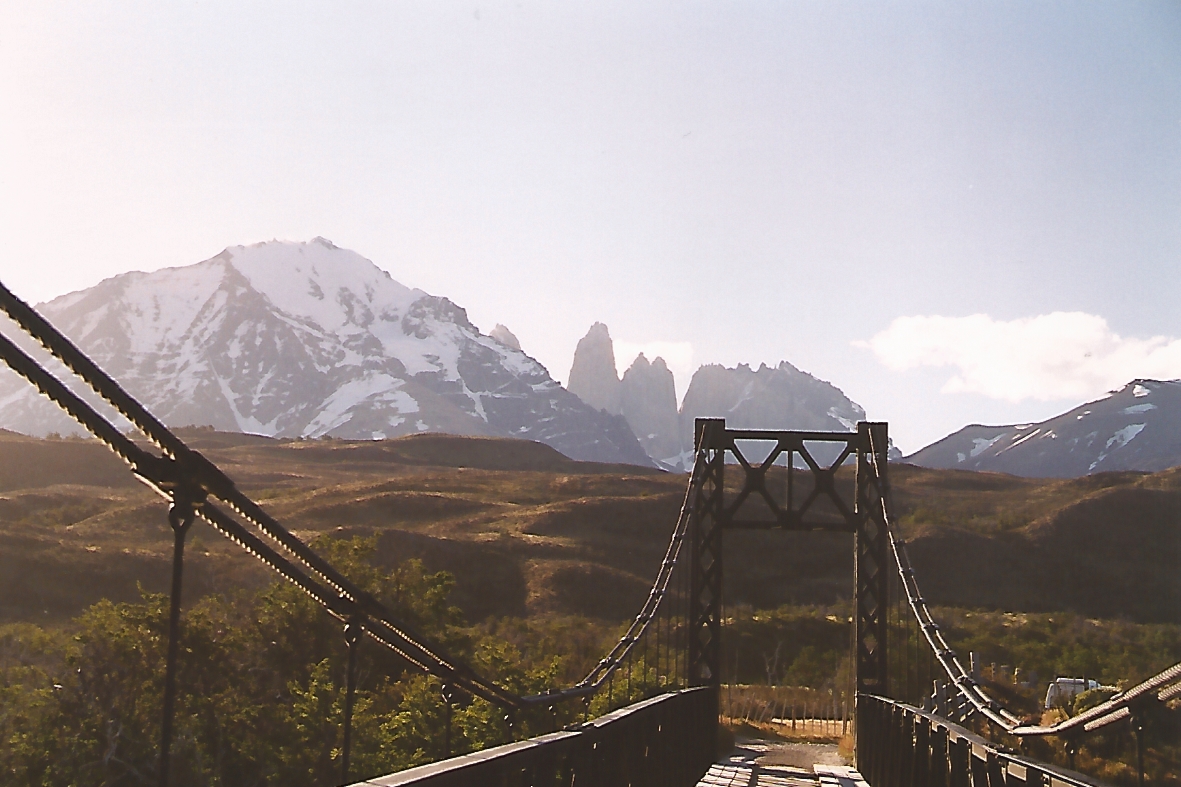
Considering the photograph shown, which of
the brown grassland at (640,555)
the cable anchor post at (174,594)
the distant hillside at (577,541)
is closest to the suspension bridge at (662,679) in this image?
the cable anchor post at (174,594)

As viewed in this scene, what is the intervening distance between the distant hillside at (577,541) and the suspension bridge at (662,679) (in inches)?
1106

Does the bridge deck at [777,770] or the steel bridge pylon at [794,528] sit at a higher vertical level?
the steel bridge pylon at [794,528]

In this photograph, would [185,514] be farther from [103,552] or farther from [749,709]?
[103,552]

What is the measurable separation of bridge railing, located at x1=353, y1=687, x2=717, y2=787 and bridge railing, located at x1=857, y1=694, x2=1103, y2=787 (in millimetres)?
1986

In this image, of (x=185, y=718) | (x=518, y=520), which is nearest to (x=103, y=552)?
(x=518, y=520)

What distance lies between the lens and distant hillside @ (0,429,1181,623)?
53531mm

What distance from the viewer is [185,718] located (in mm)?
17328

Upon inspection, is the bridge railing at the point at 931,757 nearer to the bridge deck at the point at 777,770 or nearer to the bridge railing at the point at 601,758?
the bridge deck at the point at 777,770

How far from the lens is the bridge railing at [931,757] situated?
19.2ft

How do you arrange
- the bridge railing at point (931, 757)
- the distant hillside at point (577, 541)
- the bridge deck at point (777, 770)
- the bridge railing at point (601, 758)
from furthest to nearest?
the distant hillside at point (577, 541), the bridge deck at point (777, 770), the bridge railing at point (931, 757), the bridge railing at point (601, 758)

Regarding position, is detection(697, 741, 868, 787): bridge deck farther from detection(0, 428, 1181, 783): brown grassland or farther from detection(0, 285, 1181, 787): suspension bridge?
detection(0, 428, 1181, 783): brown grassland

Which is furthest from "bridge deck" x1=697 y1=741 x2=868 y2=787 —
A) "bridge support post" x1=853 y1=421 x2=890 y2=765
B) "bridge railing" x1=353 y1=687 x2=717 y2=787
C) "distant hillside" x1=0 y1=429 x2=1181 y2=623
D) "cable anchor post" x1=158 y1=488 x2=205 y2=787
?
"distant hillside" x1=0 y1=429 x2=1181 y2=623

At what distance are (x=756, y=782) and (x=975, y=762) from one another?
797 cm

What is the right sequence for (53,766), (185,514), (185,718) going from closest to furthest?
(185,514) → (53,766) → (185,718)
